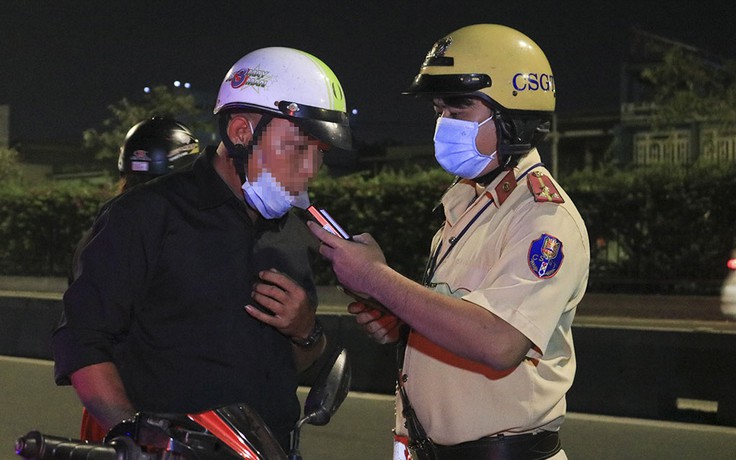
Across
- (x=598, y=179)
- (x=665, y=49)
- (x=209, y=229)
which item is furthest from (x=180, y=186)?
(x=665, y=49)

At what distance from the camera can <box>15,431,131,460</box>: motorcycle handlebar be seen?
81.0 inches

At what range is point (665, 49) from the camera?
121 ft

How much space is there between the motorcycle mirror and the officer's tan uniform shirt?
16.4 inches

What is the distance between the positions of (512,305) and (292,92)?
84 centimetres

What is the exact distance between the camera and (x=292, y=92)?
287 centimetres

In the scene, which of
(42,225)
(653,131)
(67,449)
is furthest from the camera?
(653,131)

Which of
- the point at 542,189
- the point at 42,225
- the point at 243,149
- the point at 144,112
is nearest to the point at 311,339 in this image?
the point at 243,149

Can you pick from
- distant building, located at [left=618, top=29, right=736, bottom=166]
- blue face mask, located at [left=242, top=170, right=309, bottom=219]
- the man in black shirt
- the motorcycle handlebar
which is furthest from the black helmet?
distant building, located at [left=618, top=29, right=736, bottom=166]

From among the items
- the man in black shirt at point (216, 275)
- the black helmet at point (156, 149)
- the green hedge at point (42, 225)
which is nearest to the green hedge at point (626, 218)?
the green hedge at point (42, 225)

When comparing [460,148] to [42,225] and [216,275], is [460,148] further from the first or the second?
[42,225]

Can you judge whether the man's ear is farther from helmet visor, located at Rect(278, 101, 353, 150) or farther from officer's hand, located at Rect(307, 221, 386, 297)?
officer's hand, located at Rect(307, 221, 386, 297)

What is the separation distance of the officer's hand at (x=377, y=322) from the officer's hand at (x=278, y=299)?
1.94 feet

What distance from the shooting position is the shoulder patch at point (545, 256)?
9.62 ft

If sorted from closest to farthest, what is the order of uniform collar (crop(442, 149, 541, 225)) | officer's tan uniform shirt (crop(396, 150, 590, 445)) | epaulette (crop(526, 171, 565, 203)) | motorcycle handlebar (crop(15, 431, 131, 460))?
motorcycle handlebar (crop(15, 431, 131, 460)), officer's tan uniform shirt (crop(396, 150, 590, 445)), epaulette (crop(526, 171, 565, 203)), uniform collar (crop(442, 149, 541, 225))
